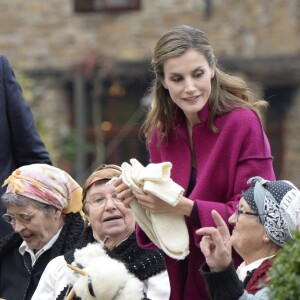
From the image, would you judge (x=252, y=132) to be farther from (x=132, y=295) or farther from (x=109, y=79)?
(x=109, y=79)

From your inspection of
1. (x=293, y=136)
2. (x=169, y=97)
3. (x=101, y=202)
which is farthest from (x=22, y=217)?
(x=293, y=136)

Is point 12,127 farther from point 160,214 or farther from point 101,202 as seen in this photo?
point 160,214

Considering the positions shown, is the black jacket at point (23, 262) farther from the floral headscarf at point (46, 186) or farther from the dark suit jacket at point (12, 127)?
the dark suit jacket at point (12, 127)

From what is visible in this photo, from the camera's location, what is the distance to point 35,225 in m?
7.11

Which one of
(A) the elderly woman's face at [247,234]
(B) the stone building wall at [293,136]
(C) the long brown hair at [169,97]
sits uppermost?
(C) the long brown hair at [169,97]

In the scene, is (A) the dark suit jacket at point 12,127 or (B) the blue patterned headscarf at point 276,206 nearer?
(B) the blue patterned headscarf at point 276,206

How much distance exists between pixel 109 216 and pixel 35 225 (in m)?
0.55

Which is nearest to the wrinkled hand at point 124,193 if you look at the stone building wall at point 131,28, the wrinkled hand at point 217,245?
the wrinkled hand at point 217,245

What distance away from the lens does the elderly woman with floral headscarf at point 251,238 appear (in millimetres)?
5766

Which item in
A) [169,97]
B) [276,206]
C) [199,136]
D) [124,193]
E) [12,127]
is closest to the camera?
[276,206]

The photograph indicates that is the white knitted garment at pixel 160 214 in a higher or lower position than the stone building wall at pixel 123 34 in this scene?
higher

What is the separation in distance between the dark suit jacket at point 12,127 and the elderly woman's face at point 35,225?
1.56 ft

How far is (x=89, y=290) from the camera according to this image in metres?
5.92

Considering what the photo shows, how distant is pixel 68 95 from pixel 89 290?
16207 millimetres
